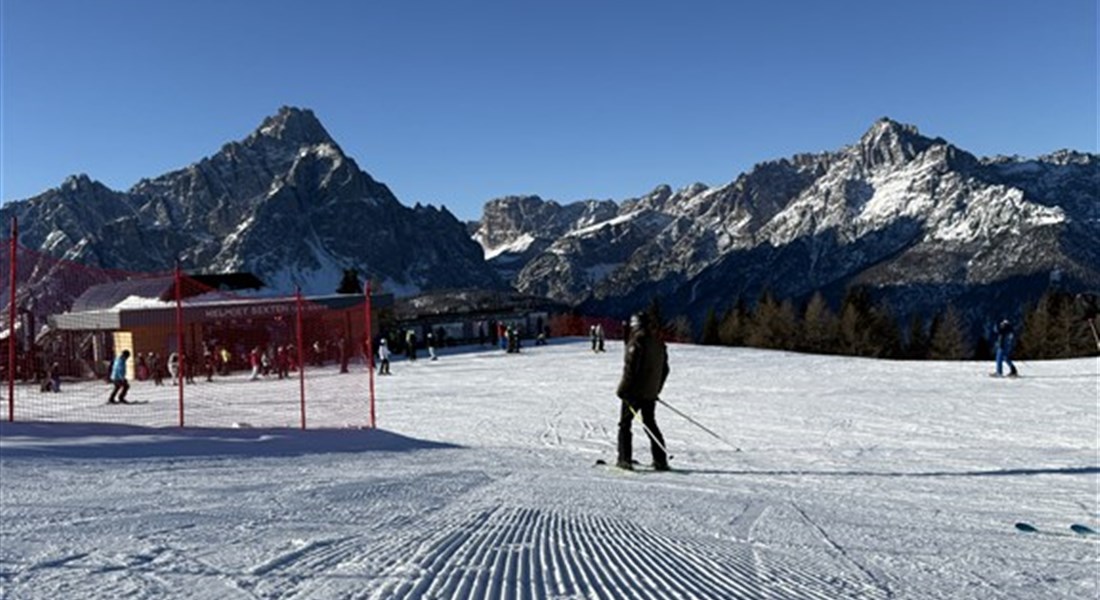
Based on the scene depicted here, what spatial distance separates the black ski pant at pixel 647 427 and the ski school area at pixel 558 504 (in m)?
0.24

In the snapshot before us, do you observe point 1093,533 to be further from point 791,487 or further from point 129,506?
point 129,506

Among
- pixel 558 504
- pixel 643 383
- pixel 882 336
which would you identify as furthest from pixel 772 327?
pixel 558 504

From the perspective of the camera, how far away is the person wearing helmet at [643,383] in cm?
945

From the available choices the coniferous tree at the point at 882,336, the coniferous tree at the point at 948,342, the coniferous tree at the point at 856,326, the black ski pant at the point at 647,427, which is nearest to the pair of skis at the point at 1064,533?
the black ski pant at the point at 647,427

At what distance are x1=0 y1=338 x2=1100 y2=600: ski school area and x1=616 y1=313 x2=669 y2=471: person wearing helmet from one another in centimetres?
29

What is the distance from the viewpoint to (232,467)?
28.5 feet

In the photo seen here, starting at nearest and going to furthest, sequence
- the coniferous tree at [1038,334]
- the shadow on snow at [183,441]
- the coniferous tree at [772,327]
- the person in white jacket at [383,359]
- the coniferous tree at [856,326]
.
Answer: the shadow on snow at [183,441]
the person in white jacket at [383,359]
the coniferous tree at [1038,334]
the coniferous tree at [856,326]
the coniferous tree at [772,327]

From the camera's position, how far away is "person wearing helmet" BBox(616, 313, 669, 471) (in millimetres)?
9453

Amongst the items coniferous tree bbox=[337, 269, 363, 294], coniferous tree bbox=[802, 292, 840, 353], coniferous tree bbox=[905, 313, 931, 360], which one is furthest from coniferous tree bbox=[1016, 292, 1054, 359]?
coniferous tree bbox=[337, 269, 363, 294]

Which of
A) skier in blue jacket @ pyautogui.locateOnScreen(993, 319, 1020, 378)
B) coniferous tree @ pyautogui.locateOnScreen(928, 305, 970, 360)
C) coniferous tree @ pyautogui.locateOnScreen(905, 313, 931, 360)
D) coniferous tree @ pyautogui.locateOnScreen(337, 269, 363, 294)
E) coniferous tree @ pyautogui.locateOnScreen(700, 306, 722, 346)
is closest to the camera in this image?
skier in blue jacket @ pyautogui.locateOnScreen(993, 319, 1020, 378)

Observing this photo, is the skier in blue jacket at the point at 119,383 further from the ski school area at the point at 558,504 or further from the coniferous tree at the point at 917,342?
the coniferous tree at the point at 917,342

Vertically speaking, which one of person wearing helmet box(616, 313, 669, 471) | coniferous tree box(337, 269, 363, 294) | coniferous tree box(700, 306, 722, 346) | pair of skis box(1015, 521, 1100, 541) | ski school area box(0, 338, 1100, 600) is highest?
coniferous tree box(337, 269, 363, 294)

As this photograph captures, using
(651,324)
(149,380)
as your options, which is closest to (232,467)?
(651,324)

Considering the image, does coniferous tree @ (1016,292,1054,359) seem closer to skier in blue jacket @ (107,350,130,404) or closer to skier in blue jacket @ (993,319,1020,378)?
skier in blue jacket @ (993,319,1020,378)
